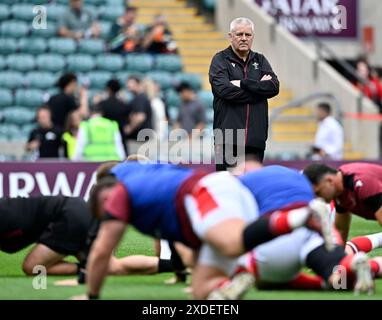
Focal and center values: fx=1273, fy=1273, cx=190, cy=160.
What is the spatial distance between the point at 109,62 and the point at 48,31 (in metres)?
1.31

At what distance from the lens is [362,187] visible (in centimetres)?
1093

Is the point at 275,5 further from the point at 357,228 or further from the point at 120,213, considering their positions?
the point at 120,213

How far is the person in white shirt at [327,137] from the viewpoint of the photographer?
22.5 metres

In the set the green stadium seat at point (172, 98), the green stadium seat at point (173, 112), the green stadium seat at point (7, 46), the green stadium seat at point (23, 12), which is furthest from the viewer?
the green stadium seat at point (172, 98)

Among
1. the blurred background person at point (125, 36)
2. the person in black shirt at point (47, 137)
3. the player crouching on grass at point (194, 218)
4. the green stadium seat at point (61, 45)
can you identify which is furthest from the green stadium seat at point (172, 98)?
the player crouching on grass at point (194, 218)

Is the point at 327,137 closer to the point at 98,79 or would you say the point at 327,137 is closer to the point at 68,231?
the point at 98,79

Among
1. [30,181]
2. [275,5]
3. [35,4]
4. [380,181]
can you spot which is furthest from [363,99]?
[380,181]

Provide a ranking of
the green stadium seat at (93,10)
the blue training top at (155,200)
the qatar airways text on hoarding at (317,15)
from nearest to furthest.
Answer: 1. the blue training top at (155,200)
2. the green stadium seat at (93,10)
3. the qatar airways text on hoarding at (317,15)

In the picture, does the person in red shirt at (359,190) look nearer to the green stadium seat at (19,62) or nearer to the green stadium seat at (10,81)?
the green stadium seat at (10,81)

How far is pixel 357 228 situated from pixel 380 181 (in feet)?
16.9

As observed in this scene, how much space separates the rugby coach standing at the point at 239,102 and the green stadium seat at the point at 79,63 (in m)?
11.7

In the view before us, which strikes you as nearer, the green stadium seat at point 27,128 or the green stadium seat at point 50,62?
the green stadium seat at point 27,128

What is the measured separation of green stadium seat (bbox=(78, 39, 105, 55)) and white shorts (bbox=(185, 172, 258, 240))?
16.2 meters

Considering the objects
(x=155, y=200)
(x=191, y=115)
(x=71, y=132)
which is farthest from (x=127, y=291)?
(x=191, y=115)
